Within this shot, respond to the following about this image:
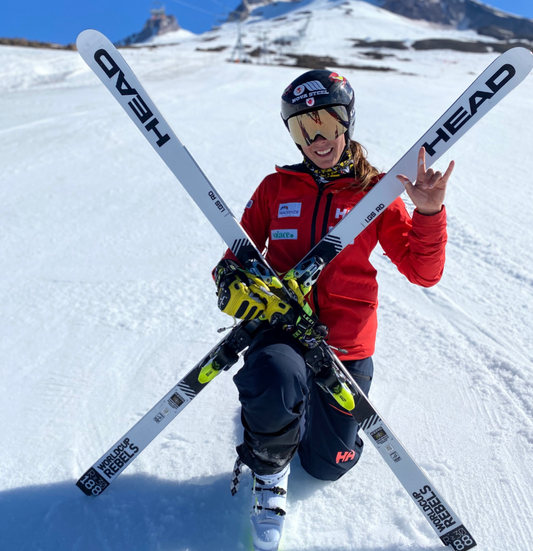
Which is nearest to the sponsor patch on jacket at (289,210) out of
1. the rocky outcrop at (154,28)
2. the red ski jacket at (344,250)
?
the red ski jacket at (344,250)

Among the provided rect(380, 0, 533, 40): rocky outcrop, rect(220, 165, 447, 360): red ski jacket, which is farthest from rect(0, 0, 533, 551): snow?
rect(380, 0, 533, 40): rocky outcrop

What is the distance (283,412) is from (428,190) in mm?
966

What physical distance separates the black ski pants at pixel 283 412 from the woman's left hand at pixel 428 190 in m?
0.71

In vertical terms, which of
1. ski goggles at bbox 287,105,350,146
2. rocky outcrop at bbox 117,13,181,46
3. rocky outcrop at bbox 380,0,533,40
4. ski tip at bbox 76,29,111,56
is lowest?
rocky outcrop at bbox 380,0,533,40

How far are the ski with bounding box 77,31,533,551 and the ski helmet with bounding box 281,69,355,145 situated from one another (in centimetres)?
32

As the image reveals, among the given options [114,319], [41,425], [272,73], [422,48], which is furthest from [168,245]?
[422,48]

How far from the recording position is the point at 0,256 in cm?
401

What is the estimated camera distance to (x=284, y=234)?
1.96 m

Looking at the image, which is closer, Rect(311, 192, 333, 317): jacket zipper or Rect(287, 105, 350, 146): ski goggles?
Rect(287, 105, 350, 146): ski goggles

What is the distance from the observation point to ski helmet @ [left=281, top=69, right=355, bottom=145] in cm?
178

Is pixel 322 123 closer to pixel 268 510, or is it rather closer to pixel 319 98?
pixel 319 98

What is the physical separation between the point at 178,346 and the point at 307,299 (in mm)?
1275

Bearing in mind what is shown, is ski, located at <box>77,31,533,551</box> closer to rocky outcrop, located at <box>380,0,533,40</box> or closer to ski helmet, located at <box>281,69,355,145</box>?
ski helmet, located at <box>281,69,355,145</box>

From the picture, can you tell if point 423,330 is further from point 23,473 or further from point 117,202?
point 117,202
